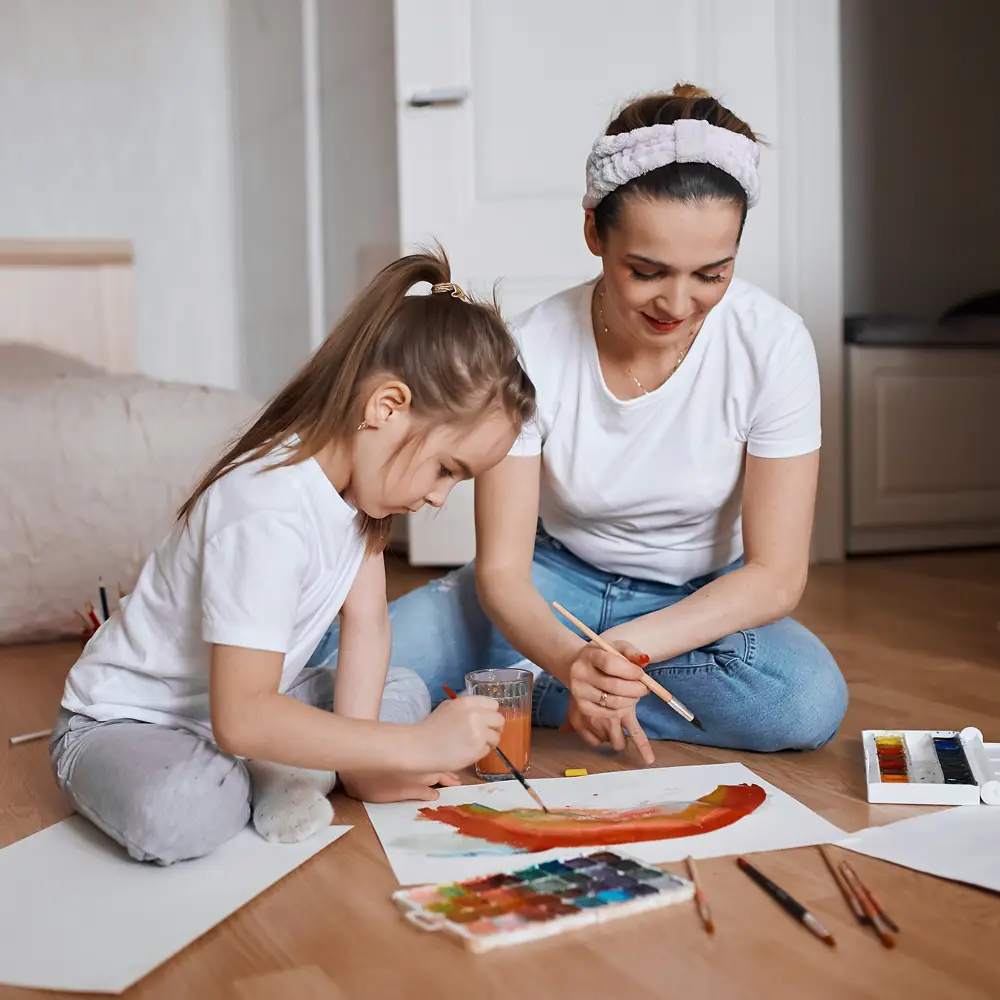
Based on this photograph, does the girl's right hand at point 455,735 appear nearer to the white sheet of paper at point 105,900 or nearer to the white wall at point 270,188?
the white sheet of paper at point 105,900

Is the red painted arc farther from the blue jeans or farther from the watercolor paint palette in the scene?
the blue jeans

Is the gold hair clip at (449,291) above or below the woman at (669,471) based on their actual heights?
above

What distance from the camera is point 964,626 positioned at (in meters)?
2.38

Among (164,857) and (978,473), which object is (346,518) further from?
(978,473)

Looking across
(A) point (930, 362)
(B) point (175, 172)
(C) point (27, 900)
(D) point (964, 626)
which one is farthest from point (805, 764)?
(B) point (175, 172)

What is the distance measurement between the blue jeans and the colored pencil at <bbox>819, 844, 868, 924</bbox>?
0.36 metres

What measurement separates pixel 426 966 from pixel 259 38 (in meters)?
3.31

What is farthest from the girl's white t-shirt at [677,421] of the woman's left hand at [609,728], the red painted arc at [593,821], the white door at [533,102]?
the white door at [533,102]

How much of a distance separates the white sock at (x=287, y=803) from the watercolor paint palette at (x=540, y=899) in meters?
0.19

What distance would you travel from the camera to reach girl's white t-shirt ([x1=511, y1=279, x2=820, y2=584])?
1.52m

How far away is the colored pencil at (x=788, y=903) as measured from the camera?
0.98m

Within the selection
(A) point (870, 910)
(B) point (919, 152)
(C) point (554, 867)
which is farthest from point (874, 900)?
(B) point (919, 152)

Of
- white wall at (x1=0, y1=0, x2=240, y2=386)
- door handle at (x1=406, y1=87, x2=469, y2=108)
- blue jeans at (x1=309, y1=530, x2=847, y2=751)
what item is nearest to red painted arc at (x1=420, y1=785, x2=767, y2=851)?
blue jeans at (x1=309, y1=530, x2=847, y2=751)

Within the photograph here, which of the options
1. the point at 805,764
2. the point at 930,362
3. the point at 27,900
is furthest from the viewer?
the point at 930,362
